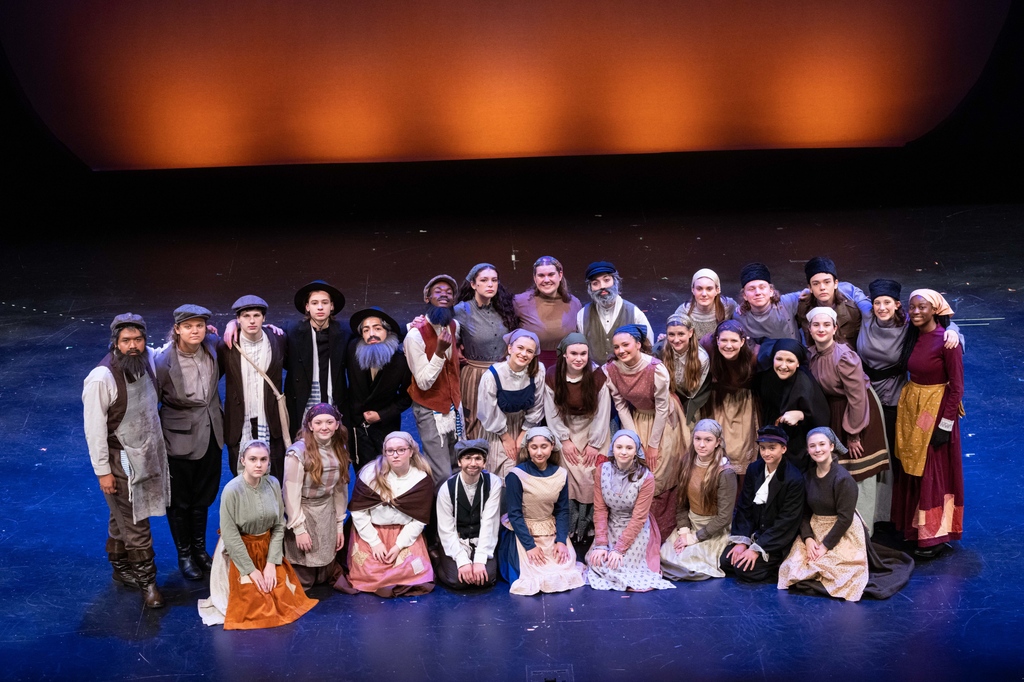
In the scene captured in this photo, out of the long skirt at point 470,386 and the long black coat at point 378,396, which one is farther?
the long skirt at point 470,386

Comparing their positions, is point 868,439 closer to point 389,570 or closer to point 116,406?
point 389,570

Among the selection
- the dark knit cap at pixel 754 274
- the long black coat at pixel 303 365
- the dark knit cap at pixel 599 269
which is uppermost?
the dark knit cap at pixel 599 269

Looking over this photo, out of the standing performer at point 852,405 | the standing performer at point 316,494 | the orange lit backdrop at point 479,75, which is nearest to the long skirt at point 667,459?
the standing performer at point 852,405

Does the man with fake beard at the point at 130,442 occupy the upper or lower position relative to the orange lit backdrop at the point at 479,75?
lower

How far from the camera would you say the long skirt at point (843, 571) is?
4.75 m

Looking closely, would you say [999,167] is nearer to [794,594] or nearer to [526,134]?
[526,134]

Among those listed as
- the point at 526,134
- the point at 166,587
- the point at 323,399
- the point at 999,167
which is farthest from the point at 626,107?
the point at 166,587

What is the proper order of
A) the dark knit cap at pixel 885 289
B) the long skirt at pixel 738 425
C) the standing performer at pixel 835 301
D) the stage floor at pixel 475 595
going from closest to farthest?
the stage floor at pixel 475 595 < the dark knit cap at pixel 885 289 < the long skirt at pixel 738 425 < the standing performer at pixel 835 301

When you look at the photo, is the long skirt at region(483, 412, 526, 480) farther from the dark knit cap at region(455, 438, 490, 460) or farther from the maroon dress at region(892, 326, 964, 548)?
the maroon dress at region(892, 326, 964, 548)

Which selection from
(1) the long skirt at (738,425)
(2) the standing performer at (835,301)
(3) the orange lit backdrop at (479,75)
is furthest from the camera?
(3) the orange lit backdrop at (479,75)

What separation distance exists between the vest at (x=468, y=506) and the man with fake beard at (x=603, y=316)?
0.84m

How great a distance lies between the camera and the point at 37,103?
32.5ft

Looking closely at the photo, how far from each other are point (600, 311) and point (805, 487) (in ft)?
4.09

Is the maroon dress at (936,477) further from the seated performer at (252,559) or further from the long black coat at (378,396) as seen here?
the seated performer at (252,559)
